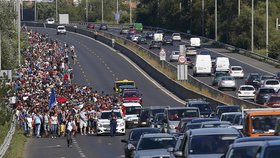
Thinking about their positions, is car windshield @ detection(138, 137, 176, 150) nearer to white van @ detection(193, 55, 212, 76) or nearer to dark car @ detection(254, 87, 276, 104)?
dark car @ detection(254, 87, 276, 104)

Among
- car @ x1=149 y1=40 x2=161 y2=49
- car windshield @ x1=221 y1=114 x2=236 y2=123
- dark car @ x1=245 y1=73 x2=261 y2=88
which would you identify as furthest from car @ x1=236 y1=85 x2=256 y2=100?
car @ x1=149 y1=40 x2=161 y2=49

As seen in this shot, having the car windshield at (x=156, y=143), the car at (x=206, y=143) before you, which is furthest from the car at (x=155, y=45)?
the car at (x=206, y=143)

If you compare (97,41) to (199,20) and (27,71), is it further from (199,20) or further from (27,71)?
(27,71)

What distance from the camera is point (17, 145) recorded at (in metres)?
39.6

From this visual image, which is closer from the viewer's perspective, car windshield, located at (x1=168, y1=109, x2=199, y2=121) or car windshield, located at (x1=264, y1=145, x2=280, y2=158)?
car windshield, located at (x1=264, y1=145, x2=280, y2=158)

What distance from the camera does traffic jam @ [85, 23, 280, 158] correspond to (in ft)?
55.5

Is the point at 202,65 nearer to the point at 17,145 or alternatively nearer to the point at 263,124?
the point at 17,145

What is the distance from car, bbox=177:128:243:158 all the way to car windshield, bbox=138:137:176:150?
21.8 feet

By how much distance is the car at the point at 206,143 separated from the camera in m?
19.2

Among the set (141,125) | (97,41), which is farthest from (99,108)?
(97,41)

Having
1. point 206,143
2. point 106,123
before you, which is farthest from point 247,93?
point 206,143

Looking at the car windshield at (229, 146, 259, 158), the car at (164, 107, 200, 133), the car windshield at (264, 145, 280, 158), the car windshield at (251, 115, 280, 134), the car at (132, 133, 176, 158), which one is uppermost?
the car windshield at (264, 145, 280, 158)

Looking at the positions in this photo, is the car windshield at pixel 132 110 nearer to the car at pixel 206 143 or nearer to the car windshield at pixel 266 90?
the car windshield at pixel 266 90

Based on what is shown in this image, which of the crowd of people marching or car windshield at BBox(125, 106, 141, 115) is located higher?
the crowd of people marching
